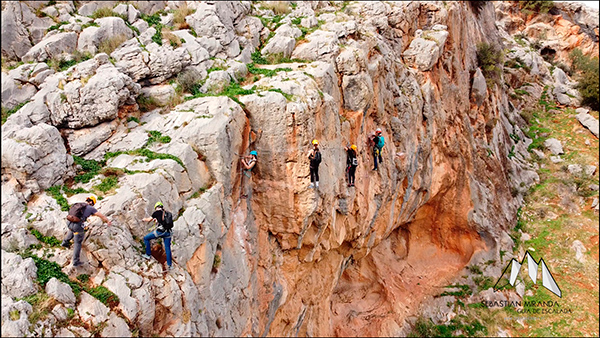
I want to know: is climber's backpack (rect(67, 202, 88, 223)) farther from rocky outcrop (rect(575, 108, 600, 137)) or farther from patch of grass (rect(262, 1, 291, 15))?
rocky outcrop (rect(575, 108, 600, 137))

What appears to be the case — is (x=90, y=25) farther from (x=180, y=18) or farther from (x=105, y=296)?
(x=105, y=296)

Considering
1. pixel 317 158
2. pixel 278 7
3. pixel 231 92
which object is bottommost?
pixel 317 158

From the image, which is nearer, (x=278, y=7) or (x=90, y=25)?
(x=90, y=25)

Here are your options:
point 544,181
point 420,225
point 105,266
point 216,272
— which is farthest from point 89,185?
point 544,181

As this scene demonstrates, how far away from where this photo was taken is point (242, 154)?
36.0ft

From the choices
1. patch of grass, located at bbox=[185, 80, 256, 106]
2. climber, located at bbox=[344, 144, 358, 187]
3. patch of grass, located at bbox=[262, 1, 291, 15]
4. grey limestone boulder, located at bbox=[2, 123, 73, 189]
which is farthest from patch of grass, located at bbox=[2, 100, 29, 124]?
patch of grass, located at bbox=[262, 1, 291, 15]

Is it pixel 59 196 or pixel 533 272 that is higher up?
pixel 59 196

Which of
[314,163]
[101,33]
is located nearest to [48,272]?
[314,163]

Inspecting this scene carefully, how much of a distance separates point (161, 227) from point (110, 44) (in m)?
7.93

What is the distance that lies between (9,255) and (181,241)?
11.5 ft

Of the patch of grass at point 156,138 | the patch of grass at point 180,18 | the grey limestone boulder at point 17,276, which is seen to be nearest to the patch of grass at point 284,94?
the patch of grass at point 156,138

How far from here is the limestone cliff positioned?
26.8 feet

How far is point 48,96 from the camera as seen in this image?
32.0 ft

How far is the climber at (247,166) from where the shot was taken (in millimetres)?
10789
